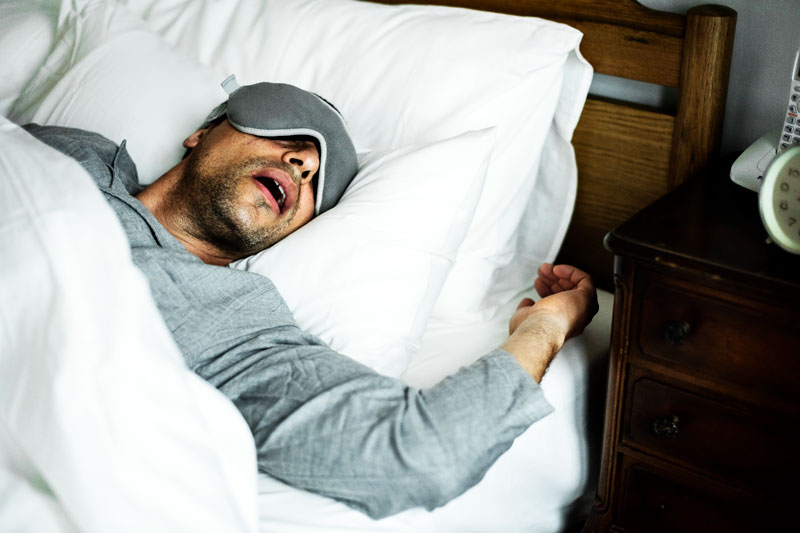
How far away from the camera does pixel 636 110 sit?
1.32 meters

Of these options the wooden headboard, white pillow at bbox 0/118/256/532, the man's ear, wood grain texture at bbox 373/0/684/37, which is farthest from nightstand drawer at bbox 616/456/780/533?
the man's ear

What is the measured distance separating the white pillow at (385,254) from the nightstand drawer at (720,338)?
329mm

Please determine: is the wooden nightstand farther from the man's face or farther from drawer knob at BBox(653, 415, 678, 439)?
the man's face

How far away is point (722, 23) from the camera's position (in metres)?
1.18

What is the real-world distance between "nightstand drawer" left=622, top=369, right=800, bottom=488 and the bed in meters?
0.14

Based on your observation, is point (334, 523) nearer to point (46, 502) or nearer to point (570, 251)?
point (46, 502)

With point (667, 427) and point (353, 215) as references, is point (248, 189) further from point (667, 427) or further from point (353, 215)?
point (667, 427)

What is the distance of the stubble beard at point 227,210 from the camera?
1.25m

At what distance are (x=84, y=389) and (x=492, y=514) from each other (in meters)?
0.60

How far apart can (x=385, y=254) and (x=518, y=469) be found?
377 mm

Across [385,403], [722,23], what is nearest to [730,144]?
[722,23]

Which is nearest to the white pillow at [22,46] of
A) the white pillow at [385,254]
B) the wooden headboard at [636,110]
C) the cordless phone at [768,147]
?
the white pillow at [385,254]

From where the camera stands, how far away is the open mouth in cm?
128

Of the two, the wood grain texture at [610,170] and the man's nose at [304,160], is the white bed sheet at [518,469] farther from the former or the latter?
the man's nose at [304,160]
